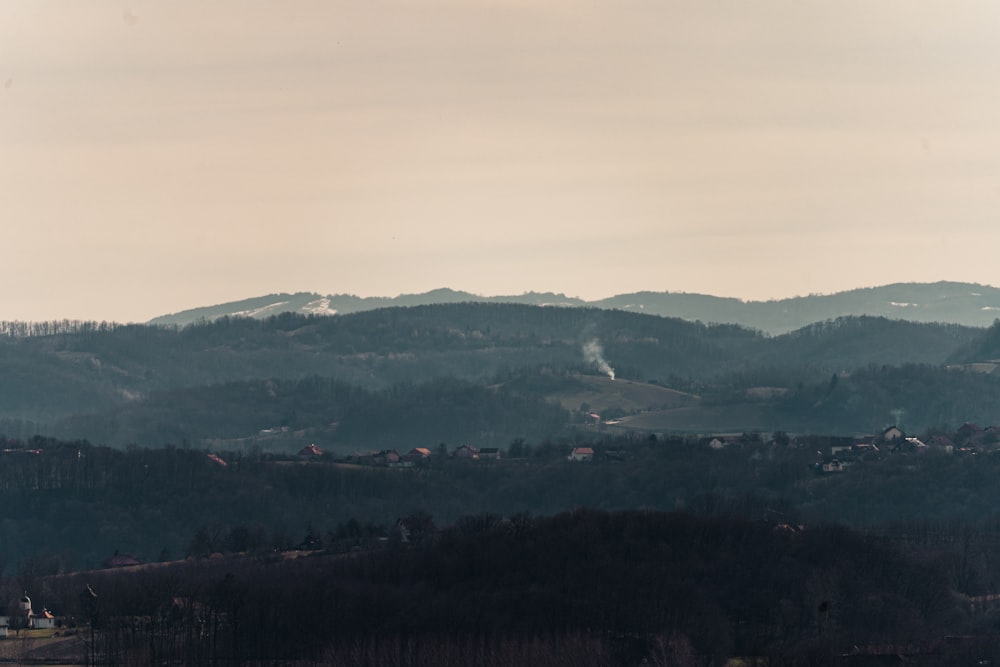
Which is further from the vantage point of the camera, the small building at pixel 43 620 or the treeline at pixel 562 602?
the small building at pixel 43 620

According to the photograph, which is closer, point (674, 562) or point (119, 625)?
point (119, 625)

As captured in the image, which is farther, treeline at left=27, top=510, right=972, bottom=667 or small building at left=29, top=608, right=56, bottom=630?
small building at left=29, top=608, right=56, bottom=630

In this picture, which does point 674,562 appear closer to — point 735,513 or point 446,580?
point 446,580

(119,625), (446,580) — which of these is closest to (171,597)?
(119,625)

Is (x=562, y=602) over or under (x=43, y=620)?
over

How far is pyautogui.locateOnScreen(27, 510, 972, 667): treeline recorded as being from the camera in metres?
121

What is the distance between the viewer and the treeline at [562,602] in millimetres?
121062

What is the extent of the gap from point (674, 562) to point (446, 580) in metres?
12.4

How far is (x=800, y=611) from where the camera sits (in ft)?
430

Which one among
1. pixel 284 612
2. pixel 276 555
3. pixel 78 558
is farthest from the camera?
pixel 78 558

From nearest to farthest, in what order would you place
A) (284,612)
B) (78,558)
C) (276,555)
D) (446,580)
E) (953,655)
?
(953,655)
(284,612)
(446,580)
(276,555)
(78,558)

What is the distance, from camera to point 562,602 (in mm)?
129500

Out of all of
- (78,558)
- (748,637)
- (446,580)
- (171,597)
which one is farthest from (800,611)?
(78,558)

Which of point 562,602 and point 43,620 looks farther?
point 43,620
